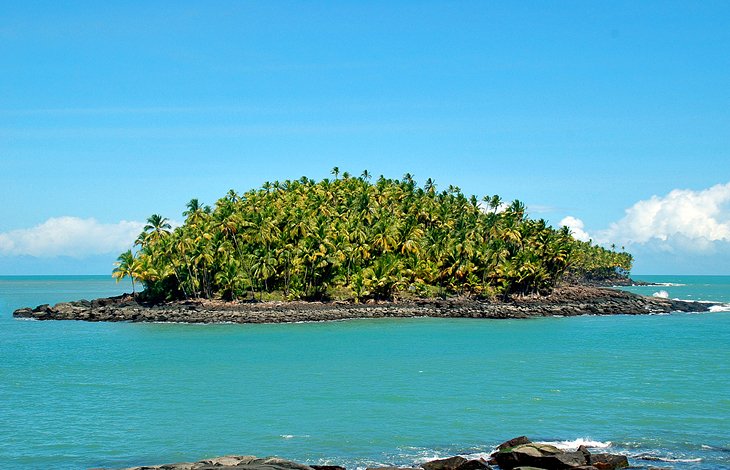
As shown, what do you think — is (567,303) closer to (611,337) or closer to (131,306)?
(611,337)

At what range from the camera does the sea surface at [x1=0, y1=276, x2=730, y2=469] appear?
85.1 ft

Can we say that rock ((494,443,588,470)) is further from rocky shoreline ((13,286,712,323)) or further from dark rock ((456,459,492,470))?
rocky shoreline ((13,286,712,323))

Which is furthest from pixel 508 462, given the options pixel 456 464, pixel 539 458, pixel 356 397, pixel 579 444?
pixel 356 397

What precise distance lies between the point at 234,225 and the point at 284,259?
865 centimetres

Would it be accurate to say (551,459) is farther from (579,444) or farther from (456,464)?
(579,444)

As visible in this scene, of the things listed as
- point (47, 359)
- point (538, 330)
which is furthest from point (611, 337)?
point (47, 359)

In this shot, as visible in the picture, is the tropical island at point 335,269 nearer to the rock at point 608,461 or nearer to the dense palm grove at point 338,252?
the dense palm grove at point 338,252

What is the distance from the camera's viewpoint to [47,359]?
5231cm

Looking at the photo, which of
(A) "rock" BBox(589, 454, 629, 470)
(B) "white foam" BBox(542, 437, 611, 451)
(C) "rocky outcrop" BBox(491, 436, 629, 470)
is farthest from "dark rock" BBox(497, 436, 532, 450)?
(A) "rock" BBox(589, 454, 629, 470)

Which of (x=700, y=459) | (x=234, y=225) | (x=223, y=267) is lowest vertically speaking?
(x=700, y=459)

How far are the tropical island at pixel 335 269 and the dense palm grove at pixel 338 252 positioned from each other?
0.58 feet

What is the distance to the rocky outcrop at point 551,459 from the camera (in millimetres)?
21641

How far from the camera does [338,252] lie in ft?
310

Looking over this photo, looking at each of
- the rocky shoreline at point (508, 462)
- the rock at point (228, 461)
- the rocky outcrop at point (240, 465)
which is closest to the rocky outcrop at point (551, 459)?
the rocky shoreline at point (508, 462)
